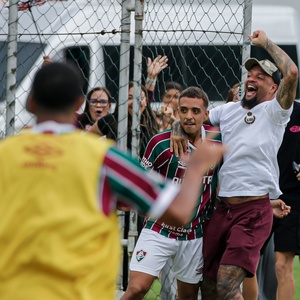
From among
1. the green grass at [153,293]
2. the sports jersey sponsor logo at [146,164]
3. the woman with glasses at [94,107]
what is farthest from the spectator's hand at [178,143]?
the green grass at [153,293]

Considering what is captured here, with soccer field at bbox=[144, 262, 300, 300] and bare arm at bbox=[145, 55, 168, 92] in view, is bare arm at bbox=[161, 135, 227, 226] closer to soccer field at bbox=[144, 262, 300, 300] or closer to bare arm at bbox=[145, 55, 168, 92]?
bare arm at bbox=[145, 55, 168, 92]

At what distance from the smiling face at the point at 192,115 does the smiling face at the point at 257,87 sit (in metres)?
0.35

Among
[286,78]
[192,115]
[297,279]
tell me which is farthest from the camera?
[297,279]

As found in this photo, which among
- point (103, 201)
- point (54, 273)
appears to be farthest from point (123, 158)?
point (54, 273)

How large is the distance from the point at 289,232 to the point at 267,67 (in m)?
1.70

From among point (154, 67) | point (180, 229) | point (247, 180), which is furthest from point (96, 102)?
point (247, 180)

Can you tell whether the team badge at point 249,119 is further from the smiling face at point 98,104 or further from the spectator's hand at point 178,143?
the smiling face at point 98,104

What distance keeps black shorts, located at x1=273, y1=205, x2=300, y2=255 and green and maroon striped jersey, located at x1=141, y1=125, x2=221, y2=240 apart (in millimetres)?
1076

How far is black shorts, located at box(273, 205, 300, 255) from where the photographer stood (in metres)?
8.70

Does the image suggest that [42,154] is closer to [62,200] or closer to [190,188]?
[62,200]

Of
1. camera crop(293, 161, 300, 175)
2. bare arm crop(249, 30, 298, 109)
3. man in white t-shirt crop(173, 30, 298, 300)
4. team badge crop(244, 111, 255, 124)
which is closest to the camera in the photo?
bare arm crop(249, 30, 298, 109)

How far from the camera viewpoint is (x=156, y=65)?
9023mm

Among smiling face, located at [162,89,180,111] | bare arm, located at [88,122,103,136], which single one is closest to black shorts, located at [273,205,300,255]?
smiling face, located at [162,89,180,111]

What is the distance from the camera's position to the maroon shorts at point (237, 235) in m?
7.40
